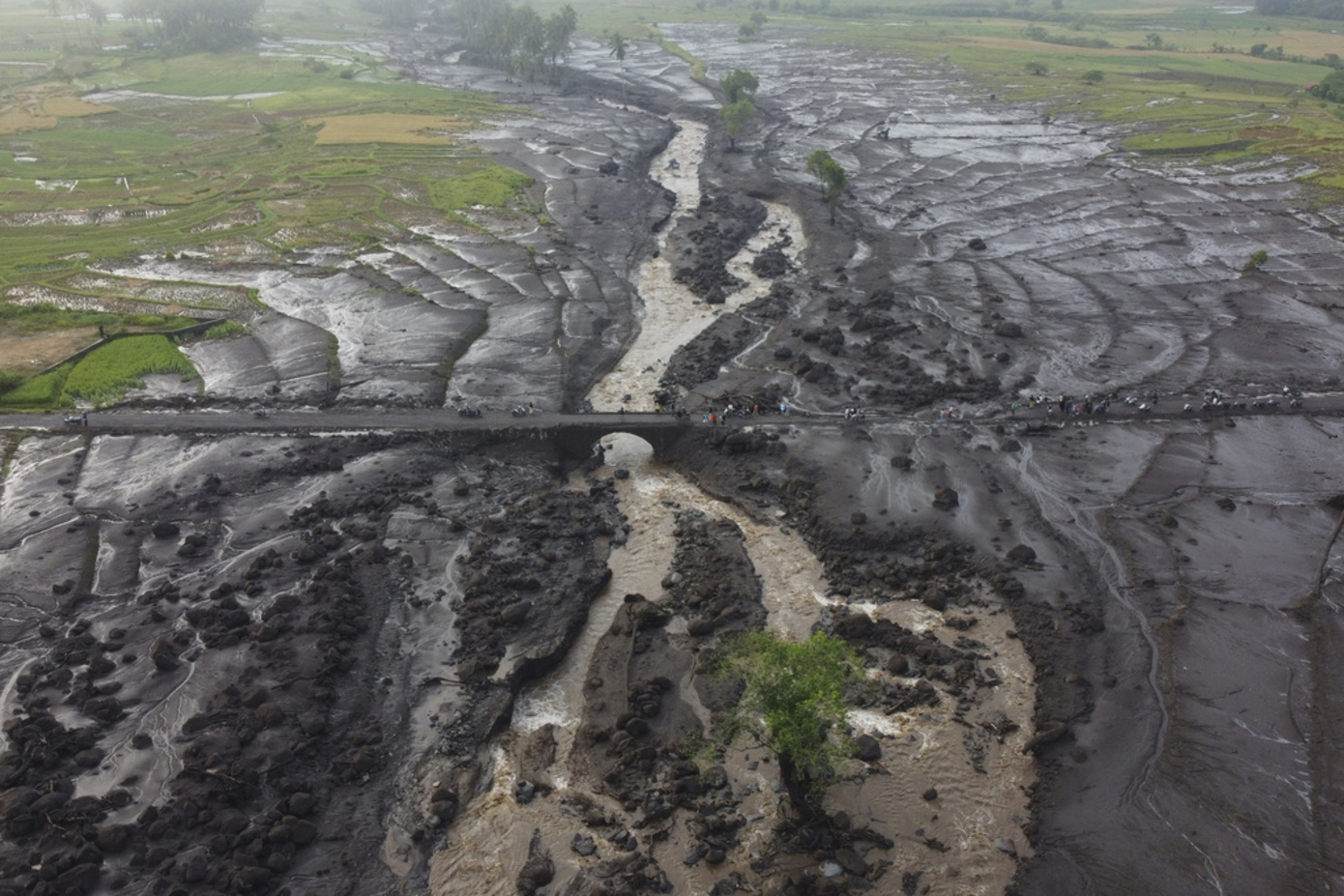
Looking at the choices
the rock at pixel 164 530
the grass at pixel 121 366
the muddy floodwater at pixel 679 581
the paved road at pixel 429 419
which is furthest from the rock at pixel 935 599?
the grass at pixel 121 366

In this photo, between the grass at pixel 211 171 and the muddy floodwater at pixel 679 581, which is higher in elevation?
the muddy floodwater at pixel 679 581

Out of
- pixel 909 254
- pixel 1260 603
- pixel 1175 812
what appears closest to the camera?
pixel 1175 812

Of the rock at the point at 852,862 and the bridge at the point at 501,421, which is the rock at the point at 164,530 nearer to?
the bridge at the point at 501,421

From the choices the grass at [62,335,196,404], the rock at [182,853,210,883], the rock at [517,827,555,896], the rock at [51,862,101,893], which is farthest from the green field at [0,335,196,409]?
the rock at [517,827,555,896]

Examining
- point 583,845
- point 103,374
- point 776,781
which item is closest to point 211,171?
point 103,374

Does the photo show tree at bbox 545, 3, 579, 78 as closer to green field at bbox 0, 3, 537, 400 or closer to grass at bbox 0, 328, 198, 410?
green field at bbox 0, 3, 537, 400

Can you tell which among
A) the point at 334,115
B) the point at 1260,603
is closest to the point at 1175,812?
the point at 1260,603

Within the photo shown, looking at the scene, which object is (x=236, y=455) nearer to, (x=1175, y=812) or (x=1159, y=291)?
(x=1175, y=812)

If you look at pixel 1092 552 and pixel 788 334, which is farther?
pixel 788 334

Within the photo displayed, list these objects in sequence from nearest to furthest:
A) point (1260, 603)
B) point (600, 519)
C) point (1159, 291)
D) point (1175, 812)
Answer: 1. point (1175, 812)
2. point (1260, 603)
3. point (600, 519)
4. point (1159, 291)
